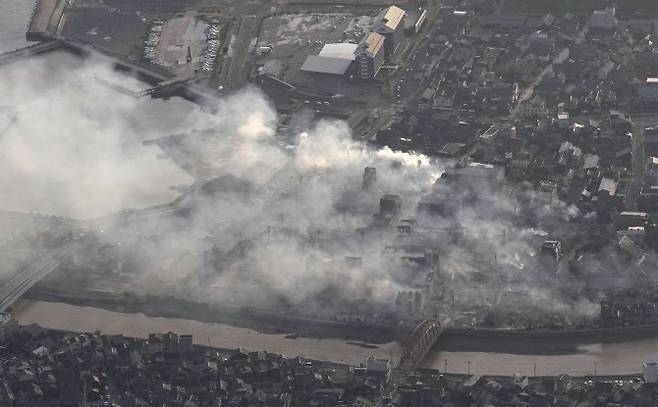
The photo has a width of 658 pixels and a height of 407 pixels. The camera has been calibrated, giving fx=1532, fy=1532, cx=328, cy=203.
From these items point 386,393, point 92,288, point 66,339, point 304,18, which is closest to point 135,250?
point 92,288

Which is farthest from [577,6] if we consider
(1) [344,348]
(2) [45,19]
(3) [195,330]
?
(3) [195,330]

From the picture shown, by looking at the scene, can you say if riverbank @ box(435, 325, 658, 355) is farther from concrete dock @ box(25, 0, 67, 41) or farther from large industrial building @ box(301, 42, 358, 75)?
concrete dock @ box(25, 0, 67, 41)

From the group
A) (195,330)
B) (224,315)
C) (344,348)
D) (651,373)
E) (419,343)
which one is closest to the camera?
(651,373)

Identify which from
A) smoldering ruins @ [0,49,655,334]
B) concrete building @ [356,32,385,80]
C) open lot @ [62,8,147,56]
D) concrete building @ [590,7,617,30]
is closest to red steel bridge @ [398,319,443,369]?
smoldering ruins @ [0,49,655,334]

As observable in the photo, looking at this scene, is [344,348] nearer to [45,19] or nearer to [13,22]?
[45,19]

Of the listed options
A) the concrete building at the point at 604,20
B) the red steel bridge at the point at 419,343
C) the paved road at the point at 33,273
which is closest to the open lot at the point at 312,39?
the concrete building at the point at 604,20

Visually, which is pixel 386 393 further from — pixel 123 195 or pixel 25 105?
pixel 25 105
